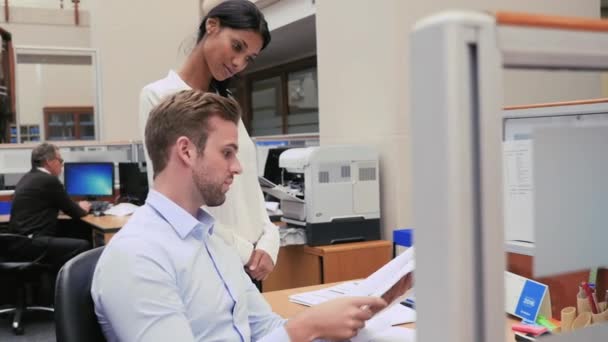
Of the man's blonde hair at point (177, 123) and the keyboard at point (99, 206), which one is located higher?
the man's blonde hair at point (177, 123)

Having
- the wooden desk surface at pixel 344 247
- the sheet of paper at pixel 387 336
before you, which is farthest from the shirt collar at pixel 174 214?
the wooden desk surface at pixel 344 247

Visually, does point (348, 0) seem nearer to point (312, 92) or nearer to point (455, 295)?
point (455, 295)

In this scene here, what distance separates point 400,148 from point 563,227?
2934 mm

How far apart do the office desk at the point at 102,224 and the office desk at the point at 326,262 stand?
1.08m

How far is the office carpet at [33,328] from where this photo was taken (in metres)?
3.86

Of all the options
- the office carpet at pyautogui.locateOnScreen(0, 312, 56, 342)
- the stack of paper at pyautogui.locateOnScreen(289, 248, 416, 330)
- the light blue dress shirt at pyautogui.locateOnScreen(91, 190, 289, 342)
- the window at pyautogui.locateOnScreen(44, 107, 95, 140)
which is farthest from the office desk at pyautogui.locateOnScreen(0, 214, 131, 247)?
the window at pyautogui.locateOnScreen(44, 107, 95, 140)

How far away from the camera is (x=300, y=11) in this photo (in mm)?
5945

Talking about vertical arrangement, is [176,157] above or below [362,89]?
below

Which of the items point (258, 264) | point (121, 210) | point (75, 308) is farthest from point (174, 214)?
point (121, 210)

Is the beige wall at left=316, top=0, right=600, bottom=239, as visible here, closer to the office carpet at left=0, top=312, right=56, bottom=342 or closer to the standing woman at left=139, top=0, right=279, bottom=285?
the standing woman at left=139, top=0, right=279, bottom=285

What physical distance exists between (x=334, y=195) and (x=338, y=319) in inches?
80.9

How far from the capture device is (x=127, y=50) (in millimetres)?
6766

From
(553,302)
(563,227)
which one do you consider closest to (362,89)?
(553,302)

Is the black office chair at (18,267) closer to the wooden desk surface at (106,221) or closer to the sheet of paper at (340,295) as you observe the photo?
the wooden desk surface at (106,221)
